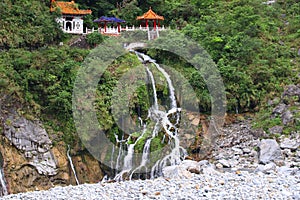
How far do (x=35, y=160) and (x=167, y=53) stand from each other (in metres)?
10.8

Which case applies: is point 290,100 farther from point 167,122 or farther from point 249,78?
point 167,122

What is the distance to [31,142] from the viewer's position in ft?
63.3

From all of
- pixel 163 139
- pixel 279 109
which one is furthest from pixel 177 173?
pixel 279 109

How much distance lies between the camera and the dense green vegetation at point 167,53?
20938 mm

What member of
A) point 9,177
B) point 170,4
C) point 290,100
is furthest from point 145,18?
point 9,177

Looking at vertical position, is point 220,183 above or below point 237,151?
above

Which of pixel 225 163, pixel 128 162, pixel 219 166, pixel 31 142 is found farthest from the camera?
pixel 128 162

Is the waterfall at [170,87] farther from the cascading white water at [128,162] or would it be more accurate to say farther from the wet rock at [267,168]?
the wet rock at [267,168]

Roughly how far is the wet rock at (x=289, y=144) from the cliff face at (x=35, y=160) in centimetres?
850

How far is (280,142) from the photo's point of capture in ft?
67.1

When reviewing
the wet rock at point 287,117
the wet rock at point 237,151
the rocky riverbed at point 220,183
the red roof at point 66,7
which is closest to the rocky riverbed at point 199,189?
the rocky riverbed at point 220,183

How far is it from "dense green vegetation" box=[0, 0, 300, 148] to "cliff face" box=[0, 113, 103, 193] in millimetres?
871

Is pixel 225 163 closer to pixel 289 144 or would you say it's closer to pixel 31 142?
pixel 289 144

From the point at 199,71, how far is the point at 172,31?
459 cm
